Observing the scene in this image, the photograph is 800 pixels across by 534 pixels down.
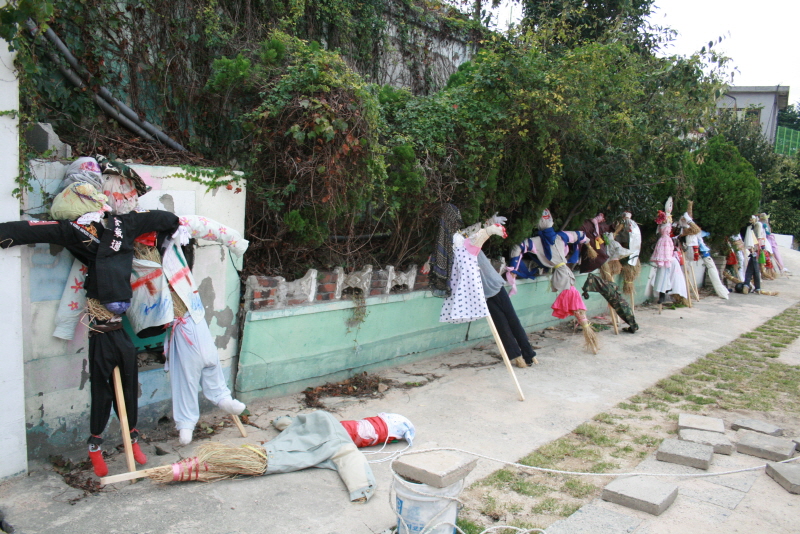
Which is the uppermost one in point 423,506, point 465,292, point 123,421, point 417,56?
point 417,56

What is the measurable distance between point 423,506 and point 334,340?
2.80 metres

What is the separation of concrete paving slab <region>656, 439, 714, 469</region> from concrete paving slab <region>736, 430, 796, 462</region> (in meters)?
0.31

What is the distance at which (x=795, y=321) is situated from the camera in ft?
36.2

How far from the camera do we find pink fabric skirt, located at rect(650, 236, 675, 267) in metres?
11.1

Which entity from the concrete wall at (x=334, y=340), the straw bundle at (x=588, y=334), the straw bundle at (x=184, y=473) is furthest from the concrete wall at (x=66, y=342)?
the straw bundle at (x=588, y=334)

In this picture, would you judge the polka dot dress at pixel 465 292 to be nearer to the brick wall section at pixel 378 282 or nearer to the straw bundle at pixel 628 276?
the brick wall section at pixel 378 282

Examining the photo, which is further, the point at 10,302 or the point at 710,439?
the point at 710,439

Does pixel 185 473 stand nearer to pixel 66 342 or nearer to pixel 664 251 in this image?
pixel 66 342

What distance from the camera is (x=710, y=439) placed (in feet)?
15.4

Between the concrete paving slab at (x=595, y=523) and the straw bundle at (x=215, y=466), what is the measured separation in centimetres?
186

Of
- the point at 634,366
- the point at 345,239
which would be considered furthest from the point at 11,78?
the point at 634,366

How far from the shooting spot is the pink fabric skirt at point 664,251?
1112cm

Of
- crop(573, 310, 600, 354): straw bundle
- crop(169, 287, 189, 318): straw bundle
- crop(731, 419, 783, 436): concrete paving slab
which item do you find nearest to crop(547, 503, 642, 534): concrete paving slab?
crop(731, 419, 783, 436): concrete paving slab

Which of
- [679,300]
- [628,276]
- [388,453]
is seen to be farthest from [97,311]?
[679,300]
